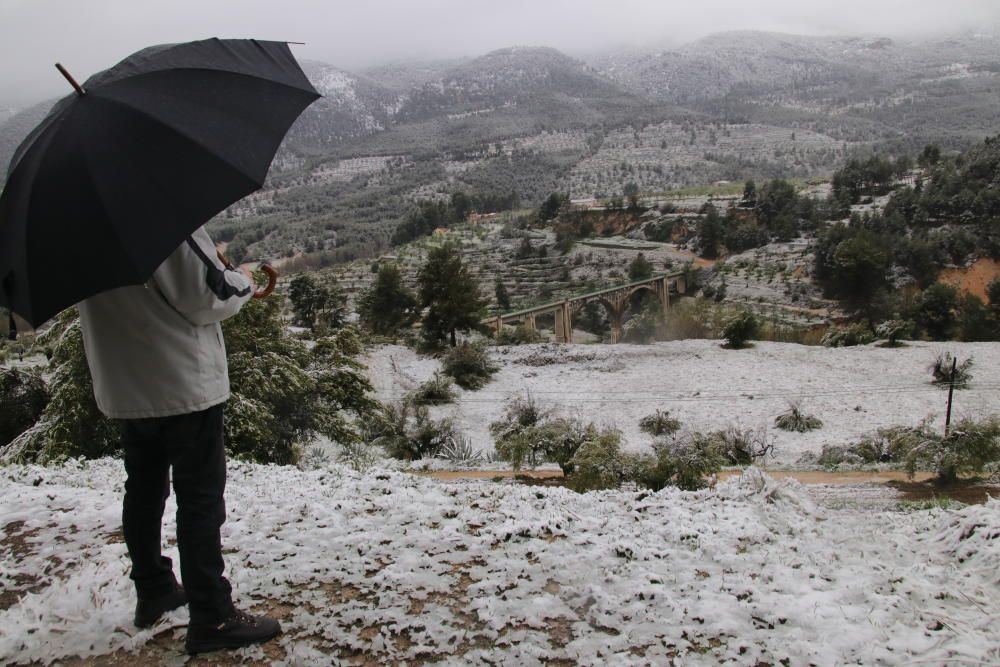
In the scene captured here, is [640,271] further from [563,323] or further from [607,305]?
[563,323]

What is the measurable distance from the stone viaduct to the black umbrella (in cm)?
2858

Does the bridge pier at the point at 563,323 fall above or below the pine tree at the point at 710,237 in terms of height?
below

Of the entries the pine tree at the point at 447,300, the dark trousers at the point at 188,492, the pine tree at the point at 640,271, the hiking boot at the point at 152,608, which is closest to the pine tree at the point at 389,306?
the pine tree at the point at 447,300

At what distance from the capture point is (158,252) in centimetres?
168

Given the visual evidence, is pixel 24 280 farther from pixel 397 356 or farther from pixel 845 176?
pixel 845 176

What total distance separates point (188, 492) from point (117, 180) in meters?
0.95

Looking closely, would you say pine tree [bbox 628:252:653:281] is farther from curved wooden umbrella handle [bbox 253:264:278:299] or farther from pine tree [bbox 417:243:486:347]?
curved wooden umbrella handle [bbox 253:264:278:299]

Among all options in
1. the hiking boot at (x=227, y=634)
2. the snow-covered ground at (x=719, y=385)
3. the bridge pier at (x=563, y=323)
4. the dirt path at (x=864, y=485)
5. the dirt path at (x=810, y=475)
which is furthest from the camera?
the bridge pier at (x=563, y=323)

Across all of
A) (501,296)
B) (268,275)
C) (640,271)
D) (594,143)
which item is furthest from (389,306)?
(594,143)

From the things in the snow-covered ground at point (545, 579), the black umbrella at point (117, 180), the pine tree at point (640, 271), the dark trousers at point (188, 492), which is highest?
the black umbrella at point (117, 180)

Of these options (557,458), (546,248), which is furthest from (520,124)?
(557,458)

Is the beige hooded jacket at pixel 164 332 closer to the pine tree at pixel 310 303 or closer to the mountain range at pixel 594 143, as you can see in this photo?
the pine tree at pixel 310 303

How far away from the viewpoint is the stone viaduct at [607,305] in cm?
3516

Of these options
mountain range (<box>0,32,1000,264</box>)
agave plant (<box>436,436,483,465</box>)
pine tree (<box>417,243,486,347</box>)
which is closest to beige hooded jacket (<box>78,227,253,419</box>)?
agave plant (<box>436,436,483,465</box>)
